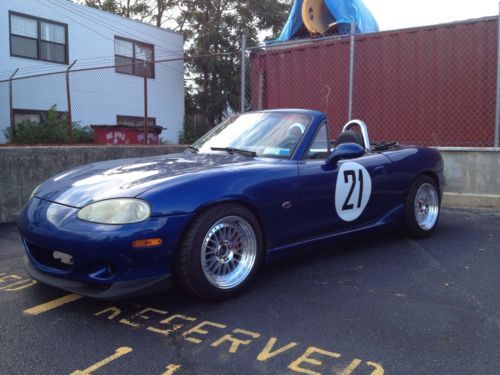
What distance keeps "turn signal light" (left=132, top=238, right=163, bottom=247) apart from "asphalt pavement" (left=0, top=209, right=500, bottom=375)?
48 centimetres

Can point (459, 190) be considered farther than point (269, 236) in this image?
Yes

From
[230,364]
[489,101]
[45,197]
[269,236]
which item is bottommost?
[230,364]

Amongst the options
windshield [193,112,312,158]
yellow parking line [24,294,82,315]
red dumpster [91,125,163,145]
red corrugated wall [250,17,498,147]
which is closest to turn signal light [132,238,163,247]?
yellow parking line [24,294,82,315]

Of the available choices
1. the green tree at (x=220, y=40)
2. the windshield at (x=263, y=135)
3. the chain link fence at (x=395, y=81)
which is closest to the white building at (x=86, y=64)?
the green tree at (x=220, y=40)

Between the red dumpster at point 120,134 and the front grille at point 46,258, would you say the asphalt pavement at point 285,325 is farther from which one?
the red dumpster at point 120,134

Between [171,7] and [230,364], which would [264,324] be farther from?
[171,7]

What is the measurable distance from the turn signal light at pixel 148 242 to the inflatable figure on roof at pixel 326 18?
8.48 m

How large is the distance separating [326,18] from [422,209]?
279 inches

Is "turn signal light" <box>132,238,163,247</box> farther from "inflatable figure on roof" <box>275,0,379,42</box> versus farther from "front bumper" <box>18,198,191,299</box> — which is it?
"inflatable figure on roof" <box>275,0,379,42</box>

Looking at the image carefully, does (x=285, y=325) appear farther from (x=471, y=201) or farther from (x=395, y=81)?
(x=395, y=81)

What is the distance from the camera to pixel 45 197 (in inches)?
131

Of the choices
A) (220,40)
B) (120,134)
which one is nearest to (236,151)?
(120,134)

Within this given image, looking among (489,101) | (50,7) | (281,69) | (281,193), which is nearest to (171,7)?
(50,7)

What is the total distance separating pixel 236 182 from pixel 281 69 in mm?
6266
